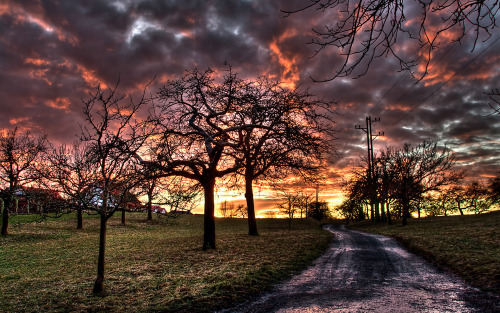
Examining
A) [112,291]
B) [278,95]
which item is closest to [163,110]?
[278,95]

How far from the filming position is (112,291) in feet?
25.5

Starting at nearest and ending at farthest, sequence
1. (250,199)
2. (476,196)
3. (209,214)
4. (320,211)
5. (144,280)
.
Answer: (144,280) < (209,214) < (250,199) < (476,196) < (320,211)

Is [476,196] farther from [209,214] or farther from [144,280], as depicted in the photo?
[144,280]

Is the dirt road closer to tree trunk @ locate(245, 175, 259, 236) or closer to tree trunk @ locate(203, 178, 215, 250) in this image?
tree trunk @ locate(203, 178, 215, 250)

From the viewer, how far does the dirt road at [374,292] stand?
18.8ft

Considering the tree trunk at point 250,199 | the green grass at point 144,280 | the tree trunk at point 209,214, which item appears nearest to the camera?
the green grass at point 144,280

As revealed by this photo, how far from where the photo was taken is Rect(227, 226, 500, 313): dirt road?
225 inches

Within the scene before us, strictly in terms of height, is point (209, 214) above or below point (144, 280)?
above

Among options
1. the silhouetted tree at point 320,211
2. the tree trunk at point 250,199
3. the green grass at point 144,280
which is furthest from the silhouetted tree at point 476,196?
the green grass at point 144,280

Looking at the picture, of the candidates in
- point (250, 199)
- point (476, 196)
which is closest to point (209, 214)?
point (250, 199)

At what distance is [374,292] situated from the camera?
6.74 m

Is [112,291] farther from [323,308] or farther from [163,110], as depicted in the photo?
[163,110]

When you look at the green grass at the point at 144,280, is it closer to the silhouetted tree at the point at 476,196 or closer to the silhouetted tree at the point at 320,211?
the silhouetted tree at the point at 476,196

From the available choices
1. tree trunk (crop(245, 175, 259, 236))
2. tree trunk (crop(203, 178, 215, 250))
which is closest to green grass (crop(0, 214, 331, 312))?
tree trunk (crop(203, 178, 215, 250))
